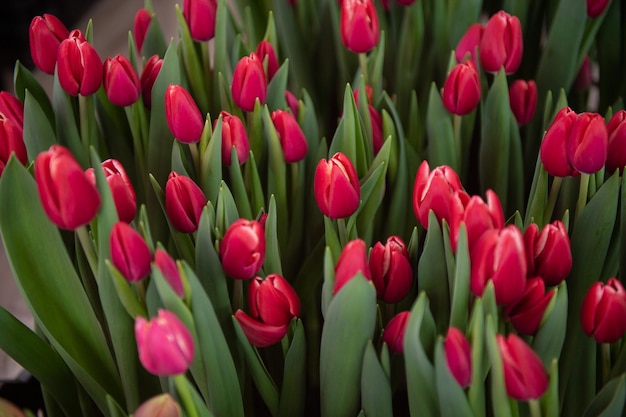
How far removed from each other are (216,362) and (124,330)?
59mm

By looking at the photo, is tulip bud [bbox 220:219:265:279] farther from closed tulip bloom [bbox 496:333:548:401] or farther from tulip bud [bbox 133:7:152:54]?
tulip bud [bbox 133:7:152:54]

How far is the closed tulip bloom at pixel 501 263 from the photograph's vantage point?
1.14 feet

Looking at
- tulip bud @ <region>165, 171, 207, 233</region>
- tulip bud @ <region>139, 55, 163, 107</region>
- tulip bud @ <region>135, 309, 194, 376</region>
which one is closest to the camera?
tulip bud @ <region>135, 309, 194, 376</region>

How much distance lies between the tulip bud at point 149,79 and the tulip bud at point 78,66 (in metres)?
0.06

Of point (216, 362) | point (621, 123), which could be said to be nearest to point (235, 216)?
point (216, 362)

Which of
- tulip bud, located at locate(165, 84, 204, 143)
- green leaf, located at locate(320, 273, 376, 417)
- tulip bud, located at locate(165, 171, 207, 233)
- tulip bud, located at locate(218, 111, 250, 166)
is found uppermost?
tulip bud, located at locate(165, 84, 204, 143)

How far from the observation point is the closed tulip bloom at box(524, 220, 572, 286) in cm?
39

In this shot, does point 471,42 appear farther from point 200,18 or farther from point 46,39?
point 46,39

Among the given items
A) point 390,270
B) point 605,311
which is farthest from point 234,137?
point 605,311

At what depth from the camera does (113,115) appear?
0.57 meters

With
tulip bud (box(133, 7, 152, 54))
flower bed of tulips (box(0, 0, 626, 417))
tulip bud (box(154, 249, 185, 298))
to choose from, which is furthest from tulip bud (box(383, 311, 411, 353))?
tulip bud (box(133, 7, 152, 54))

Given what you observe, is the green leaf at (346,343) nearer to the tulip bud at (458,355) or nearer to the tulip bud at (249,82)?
the tulip bud at (458,355)

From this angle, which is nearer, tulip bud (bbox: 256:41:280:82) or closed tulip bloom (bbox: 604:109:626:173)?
closed tulip bloom (bbox: 604:109:626:173)

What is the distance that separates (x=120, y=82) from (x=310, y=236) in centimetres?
16
